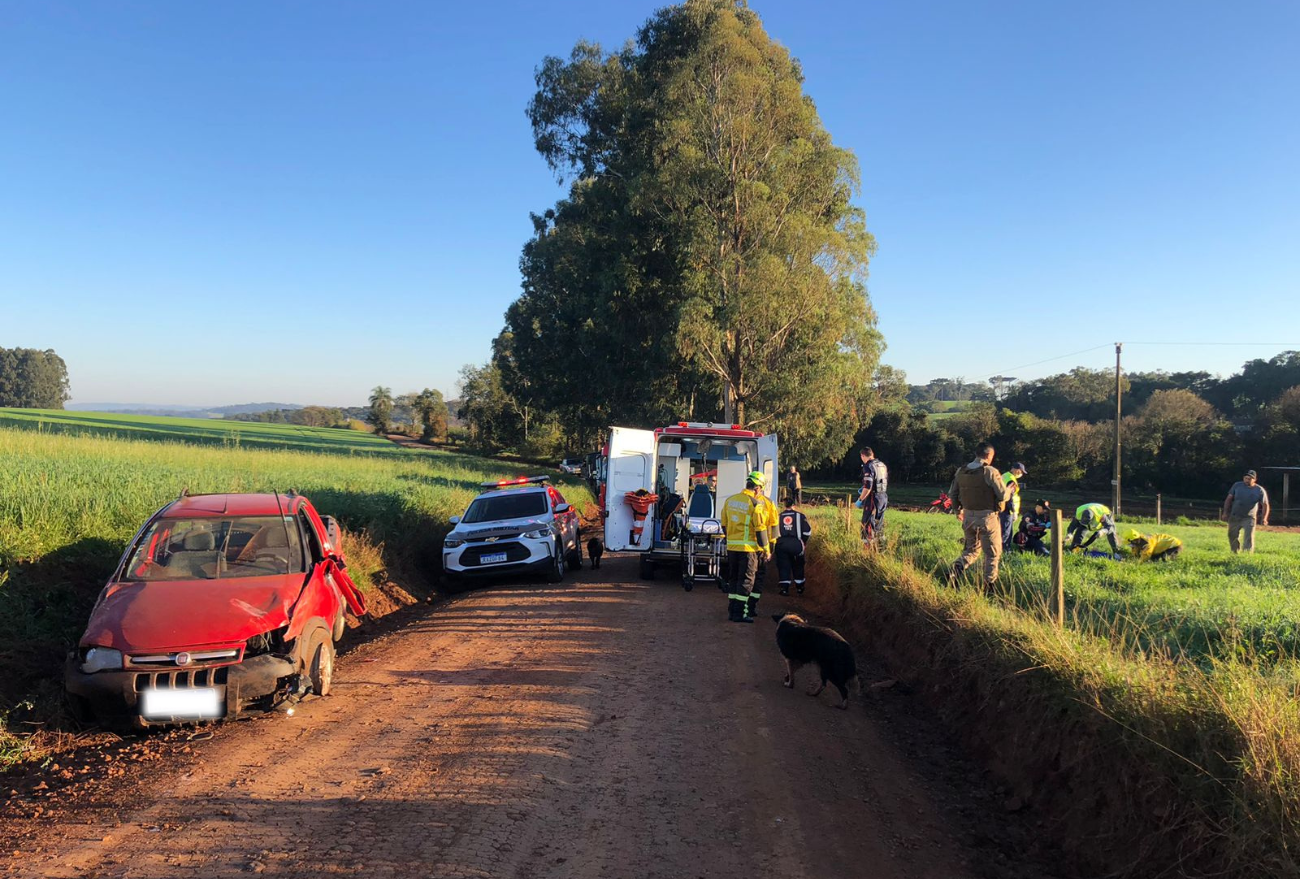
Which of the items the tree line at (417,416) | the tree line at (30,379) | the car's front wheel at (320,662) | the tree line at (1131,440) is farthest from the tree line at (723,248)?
the tree line at (30,379)

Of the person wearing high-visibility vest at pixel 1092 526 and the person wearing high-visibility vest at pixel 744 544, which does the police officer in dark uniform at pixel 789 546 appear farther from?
the person wearing high-visibility vest at pixel 1092 526

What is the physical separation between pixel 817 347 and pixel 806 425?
280cm

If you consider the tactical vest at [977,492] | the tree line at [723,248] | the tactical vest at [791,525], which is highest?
the tree line at [723,248]

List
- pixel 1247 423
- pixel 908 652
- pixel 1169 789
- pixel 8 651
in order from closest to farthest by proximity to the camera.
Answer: pixel 1169 789, pixel 8 651, pixel 908 652, pixel 1247 423

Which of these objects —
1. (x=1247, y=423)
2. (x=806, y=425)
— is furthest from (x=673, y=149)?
(x=1247, y=423)

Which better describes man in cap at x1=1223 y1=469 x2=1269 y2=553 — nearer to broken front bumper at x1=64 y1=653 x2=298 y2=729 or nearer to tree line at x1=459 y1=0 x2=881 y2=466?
tree line at x1=459 y1=0 x2=881 y2=466

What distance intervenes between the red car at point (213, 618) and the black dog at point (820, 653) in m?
4.04

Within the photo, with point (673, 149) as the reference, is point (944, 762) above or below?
below

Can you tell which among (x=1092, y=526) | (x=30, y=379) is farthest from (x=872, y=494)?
(x=30, y=379)

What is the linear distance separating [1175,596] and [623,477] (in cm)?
834

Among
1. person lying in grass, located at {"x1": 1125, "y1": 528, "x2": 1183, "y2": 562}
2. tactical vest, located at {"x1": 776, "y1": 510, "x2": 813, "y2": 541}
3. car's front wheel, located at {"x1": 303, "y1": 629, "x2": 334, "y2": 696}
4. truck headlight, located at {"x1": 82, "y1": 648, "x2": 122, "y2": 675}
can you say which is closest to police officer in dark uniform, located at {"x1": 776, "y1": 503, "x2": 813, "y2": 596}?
tactical vest, located at {"x1": 776, "y1": 510, "x2": 813, "y2": 541}

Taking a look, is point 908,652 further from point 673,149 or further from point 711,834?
point 673,149

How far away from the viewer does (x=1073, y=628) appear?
6656 mm

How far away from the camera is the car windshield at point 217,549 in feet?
22.5
